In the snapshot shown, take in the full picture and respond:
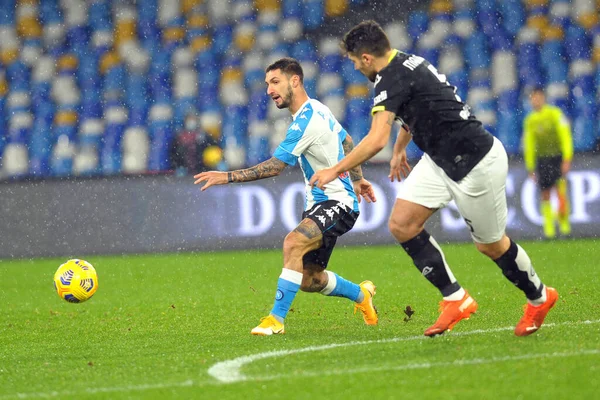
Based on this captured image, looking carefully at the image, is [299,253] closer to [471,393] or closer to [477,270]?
[471,393]

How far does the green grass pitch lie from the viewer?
15.9 ft

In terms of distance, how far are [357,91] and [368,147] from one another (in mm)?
11818

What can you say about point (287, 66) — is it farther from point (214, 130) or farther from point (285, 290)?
point (214, 130)

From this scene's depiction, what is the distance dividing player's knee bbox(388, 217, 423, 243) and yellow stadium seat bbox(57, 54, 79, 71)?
13659mm

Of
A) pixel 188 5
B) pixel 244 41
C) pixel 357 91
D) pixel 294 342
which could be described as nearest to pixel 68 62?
pixel 188 5

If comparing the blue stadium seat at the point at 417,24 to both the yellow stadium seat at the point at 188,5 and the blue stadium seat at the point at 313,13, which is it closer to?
the blue stadium seat at the point at 313,13

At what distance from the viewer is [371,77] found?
19.9ft

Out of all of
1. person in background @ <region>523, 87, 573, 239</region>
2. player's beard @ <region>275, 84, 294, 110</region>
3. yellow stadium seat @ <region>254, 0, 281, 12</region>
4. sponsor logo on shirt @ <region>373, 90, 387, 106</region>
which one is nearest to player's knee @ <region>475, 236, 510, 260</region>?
sponsor logo on shirt @ <region>373, 90, 387, 106</region>

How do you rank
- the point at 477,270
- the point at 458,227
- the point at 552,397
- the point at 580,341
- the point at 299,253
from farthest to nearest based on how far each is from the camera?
the point at 458,227 → the point at 477,270 → the point at 299,253 → the point at 580,341 → the point at 552,397

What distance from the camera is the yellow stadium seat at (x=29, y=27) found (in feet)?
63.0

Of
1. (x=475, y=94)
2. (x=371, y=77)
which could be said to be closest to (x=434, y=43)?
(x=475, y=94)

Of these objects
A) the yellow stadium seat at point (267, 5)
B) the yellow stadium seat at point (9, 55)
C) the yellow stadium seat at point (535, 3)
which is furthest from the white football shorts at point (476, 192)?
the yellow stadium seat at point (9, 55)

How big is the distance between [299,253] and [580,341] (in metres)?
2.09

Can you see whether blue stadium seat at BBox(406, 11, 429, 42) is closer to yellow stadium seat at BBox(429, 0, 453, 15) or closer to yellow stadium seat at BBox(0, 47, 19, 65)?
yellow stadium seat at BBox(429, 0, 453, 15)
